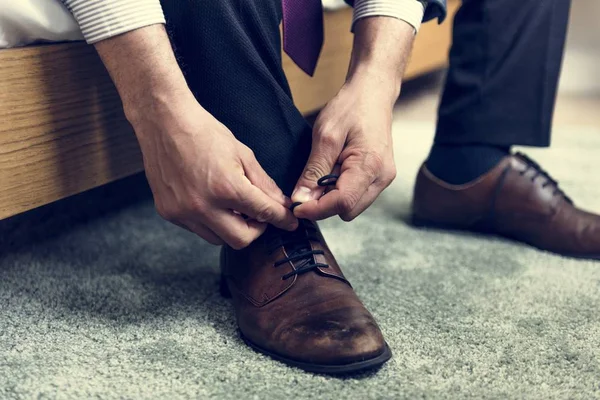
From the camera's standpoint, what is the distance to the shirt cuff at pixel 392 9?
69cm

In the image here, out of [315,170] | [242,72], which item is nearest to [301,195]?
[315,170]

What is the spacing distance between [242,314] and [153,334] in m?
0.09

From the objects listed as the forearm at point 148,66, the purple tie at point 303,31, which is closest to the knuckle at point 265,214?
the forearm at point 148,66

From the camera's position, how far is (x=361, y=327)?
571 millimetres

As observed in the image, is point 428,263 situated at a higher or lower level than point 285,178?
lower

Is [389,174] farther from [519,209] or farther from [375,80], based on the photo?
[519,209]

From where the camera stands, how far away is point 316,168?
2.01ft

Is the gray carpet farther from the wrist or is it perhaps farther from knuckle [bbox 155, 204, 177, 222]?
the wrist

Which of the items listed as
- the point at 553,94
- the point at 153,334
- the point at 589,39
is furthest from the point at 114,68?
the point at 589,39

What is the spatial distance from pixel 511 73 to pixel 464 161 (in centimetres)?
14

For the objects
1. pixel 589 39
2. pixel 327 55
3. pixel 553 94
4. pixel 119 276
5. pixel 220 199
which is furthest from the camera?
pixel 589 39

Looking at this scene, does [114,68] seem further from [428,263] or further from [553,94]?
[553,94]

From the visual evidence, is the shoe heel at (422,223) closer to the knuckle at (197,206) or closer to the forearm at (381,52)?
the forearm at (381,52)

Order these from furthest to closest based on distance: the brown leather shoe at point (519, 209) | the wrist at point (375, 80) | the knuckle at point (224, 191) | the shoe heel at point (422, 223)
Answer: the shoe heel at point (422, 223) < the brown leather shoe at point (519, 209) < the wrist at point (375, 80) < the knuckle at point (224, 191)
